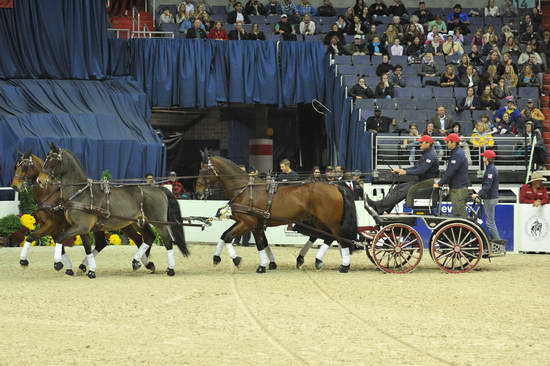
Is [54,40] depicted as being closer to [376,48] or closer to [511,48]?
[376,48]

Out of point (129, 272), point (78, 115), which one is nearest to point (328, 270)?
point (129, 272)

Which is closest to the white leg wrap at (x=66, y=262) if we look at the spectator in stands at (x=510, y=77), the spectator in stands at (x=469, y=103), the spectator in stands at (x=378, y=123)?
the spectator in stands at (x=378, y=123)

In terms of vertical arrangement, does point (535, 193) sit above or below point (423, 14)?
below

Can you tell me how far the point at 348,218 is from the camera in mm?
16875

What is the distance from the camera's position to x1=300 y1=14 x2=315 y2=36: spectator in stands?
29297 millimetres

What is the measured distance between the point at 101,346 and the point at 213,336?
1.11 metres

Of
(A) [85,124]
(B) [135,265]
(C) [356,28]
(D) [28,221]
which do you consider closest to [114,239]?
(D) [28,221]

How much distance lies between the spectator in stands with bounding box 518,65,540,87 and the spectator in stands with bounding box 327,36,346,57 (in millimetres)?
4580

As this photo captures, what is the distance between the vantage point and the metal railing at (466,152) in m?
24.0

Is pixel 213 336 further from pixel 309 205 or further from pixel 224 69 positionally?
pixel 224 69

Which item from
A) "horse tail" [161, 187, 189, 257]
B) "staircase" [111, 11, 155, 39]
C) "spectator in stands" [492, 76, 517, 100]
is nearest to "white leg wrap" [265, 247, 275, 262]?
"horse tail" [161, 187, 189, 257]

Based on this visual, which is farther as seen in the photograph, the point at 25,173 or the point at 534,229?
the point at 534,229

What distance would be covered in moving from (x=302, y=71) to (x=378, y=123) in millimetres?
3976

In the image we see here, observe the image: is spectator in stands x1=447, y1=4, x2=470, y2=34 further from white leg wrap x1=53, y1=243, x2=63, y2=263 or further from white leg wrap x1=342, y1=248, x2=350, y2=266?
white leg wrap x1=53, y1=243, x2=63, y2=263
